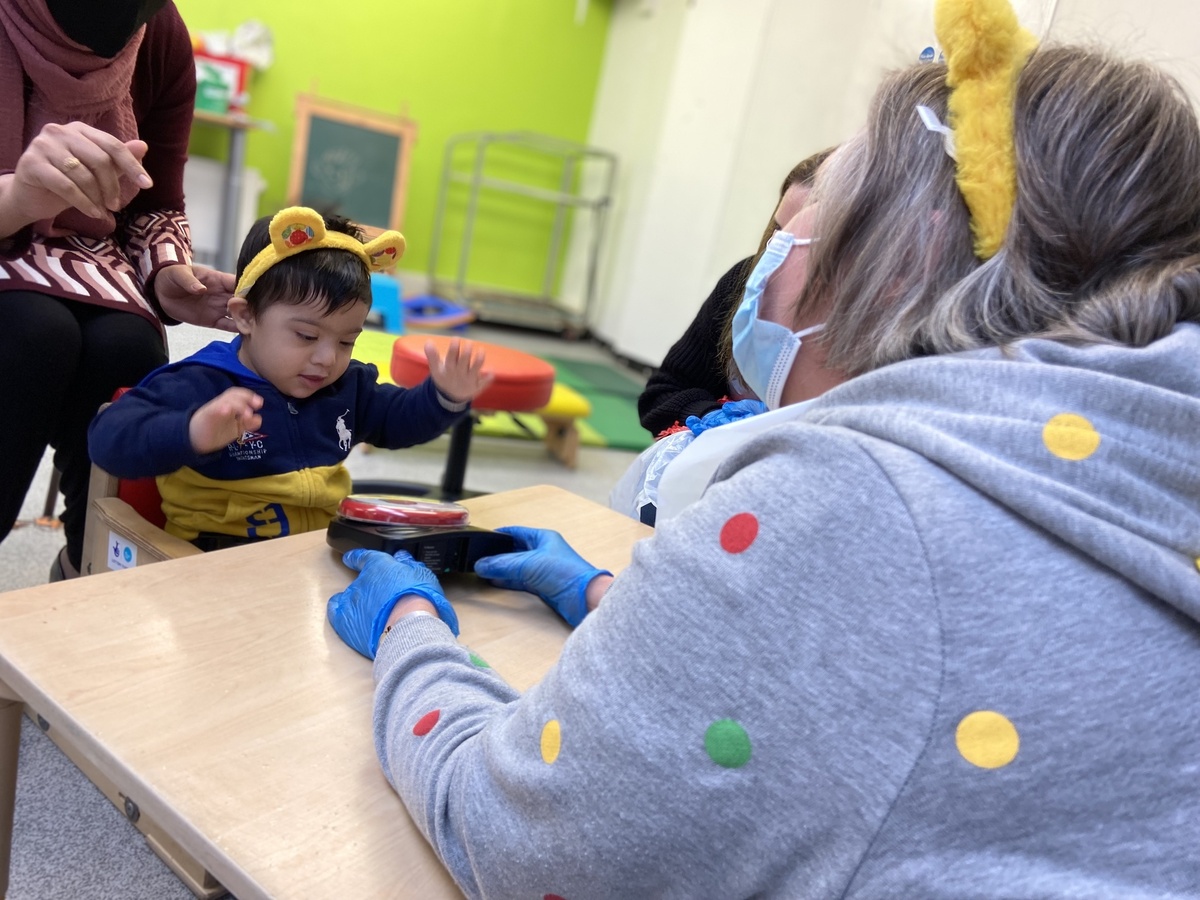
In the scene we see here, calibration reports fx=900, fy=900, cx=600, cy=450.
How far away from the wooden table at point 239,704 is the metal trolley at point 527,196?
4.69m

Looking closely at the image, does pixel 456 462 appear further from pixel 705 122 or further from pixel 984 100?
pixel 705 122

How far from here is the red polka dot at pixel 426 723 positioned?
0.65 meters

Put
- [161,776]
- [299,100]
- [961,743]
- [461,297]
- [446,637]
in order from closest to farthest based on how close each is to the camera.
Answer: [961,743] < [161,776] < [446,637] < [299,100] < [461,297]

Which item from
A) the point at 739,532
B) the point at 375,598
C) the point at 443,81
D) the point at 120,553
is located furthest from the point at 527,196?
the point at 739,532

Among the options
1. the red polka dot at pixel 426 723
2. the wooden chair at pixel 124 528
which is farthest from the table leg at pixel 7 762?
the red polka dot at pixel 426 723

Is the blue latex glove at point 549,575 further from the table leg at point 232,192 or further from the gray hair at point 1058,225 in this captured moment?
the table leg at point 232,192

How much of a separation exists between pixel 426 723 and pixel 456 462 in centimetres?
207

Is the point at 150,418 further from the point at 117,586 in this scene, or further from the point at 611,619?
the point at 611,619

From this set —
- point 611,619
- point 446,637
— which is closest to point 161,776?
point 446,637

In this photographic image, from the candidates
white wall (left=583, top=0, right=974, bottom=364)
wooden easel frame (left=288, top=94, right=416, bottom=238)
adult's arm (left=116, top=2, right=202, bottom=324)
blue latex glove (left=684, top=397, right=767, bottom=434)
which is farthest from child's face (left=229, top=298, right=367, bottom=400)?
wooden easel frame (left=288, top=94, right=416, bottom=238)

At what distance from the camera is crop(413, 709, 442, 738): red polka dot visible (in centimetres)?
65

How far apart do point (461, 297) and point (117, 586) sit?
480 cm

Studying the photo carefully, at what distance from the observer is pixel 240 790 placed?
0.63 metres

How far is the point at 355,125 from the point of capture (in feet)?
16.5
